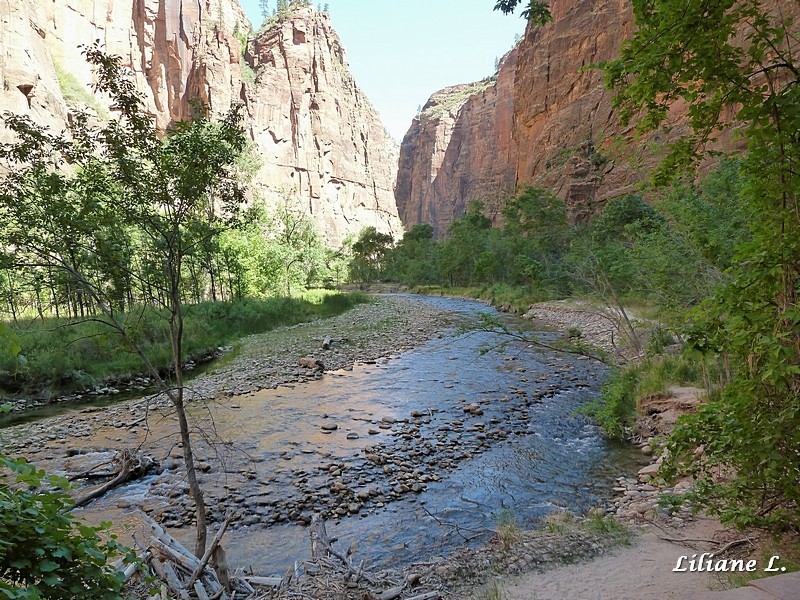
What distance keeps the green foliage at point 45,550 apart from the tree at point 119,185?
255cm

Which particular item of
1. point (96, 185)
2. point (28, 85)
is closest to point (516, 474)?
point (96, 185)

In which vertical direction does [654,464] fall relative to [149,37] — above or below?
below

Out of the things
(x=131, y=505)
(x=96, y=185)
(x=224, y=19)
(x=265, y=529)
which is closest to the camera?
(x=96, y=185)

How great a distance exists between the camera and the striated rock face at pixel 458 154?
105m

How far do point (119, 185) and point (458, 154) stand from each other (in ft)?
445

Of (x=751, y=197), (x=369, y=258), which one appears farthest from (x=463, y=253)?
(x=751, y=197)

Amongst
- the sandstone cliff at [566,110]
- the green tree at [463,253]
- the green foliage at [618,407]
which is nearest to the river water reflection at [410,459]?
the green foliage at [618,407]

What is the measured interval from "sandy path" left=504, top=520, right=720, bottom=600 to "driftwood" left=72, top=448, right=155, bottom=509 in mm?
A: 6762

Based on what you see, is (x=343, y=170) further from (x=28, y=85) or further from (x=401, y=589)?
(x=401, y=589)

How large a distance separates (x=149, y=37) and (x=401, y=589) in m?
97.5

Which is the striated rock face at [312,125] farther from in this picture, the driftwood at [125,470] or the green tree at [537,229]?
the driftwood at [125,470]

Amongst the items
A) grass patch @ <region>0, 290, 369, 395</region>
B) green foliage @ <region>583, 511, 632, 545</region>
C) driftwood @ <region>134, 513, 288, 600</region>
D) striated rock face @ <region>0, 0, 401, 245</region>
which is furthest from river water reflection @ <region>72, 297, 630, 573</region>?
striated rock face @ <region>0, 0, 401, 245</region>

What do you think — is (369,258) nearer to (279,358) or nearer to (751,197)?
(279,358)

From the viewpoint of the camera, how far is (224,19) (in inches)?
3504
